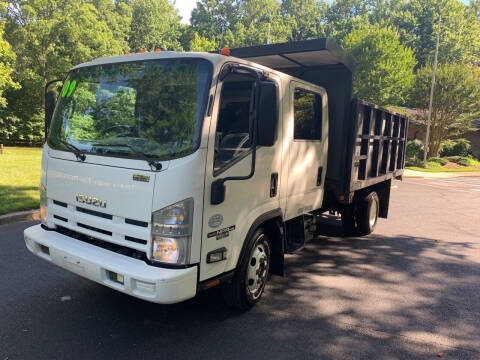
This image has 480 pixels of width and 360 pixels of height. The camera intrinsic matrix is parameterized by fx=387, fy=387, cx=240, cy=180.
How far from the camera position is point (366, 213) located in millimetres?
6906

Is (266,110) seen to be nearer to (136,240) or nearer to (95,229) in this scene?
(136,240)

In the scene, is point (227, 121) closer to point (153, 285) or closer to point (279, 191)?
point (279, 191)

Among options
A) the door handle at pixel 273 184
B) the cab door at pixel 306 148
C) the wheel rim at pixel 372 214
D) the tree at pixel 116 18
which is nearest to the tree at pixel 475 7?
the tree at pixel 116 18

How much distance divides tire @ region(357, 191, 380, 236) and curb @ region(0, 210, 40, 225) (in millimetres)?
5883

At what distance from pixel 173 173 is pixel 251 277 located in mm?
1566

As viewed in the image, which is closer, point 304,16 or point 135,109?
point 135,109

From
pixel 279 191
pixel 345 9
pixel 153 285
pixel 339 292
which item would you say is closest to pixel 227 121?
pixel 279 191

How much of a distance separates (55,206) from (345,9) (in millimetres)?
81942

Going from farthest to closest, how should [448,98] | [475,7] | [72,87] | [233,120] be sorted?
[475,7] < [448,98] < [72,87] < [233,120]

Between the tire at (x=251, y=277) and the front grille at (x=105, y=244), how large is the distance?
0.98 m

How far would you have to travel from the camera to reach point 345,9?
246 feet

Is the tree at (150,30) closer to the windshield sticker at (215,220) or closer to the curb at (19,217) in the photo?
the curb at (19,217)

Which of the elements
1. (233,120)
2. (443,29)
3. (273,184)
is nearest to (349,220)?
(273,184)

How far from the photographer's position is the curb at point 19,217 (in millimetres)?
6686
